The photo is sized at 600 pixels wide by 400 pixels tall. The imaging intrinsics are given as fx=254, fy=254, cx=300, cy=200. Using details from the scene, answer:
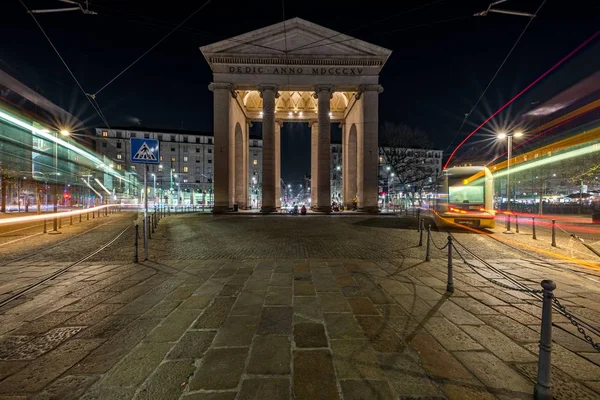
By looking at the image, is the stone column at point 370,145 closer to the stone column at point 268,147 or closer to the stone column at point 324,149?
the stone column at point 324,149

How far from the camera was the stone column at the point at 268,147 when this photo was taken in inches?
1044

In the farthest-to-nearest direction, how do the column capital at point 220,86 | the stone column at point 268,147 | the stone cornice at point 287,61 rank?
the stone column at point 268,147 < the column capital at point 220,86 < the stone cornice at point 287,61

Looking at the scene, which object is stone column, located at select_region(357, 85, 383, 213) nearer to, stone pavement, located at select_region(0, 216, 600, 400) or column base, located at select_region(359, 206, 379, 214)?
column base, located at select_region(359, 206, 379, 214)

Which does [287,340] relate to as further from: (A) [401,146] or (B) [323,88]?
(A) [401,146]

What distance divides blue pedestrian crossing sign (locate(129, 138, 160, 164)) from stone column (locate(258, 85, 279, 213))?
19.3m

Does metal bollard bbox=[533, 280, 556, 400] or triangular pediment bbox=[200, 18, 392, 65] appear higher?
triangular pediment bbox=[200, 18, 392, 65]

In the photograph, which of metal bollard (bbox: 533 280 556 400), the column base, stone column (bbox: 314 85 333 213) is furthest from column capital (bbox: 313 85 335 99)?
metal bollard (bbox: 533 280 556 400)

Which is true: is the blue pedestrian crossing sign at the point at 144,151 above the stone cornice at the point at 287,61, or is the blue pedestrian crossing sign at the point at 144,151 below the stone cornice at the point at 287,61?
below

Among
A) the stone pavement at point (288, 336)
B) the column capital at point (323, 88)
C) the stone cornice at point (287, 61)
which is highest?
the stone cornice at point (287, 61)

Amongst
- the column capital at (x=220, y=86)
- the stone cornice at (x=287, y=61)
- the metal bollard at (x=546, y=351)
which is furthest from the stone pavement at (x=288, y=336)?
the stone cornice at (x=287, y=61)

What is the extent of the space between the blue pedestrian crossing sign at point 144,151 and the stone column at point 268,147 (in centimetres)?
1930

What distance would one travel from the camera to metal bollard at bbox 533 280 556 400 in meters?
2.13

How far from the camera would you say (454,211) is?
14.5 metres

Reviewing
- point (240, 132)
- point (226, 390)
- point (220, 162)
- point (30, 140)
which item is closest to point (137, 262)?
point (226, 390)
